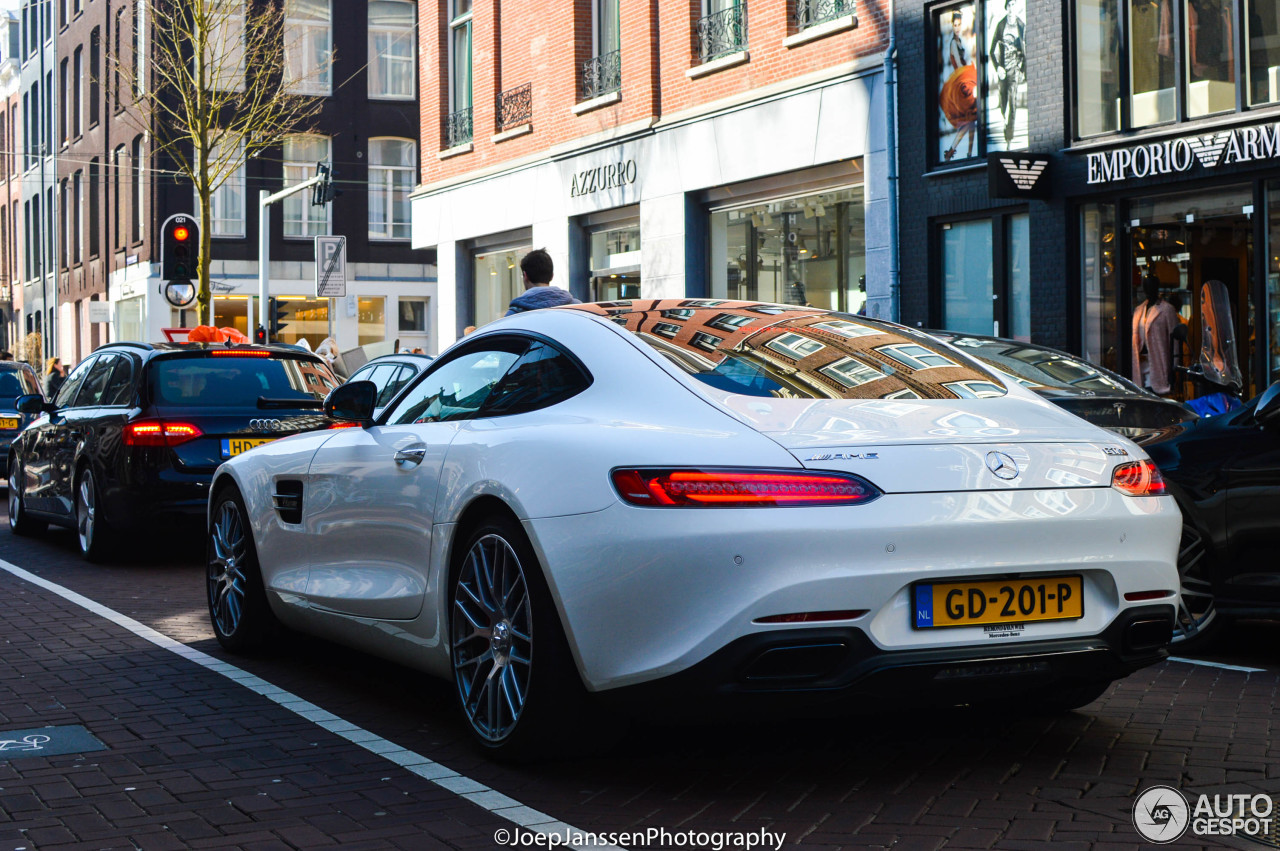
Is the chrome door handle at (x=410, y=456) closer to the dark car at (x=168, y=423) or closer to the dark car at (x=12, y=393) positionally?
the dark car at (x=168, y=423)

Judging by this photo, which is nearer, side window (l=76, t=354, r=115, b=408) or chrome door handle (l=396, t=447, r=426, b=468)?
chrome door handle (l=396, t=447, r=426, b=468)

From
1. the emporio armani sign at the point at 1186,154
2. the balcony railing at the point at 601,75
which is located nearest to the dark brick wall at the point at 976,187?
the emporio armani sign at the point at 1186,154

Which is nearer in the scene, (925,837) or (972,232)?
(925,837)

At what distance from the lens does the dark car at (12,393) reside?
697 inches

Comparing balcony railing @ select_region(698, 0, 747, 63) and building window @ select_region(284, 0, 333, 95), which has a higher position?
building window @ select_region(284, 0, 333, 95)

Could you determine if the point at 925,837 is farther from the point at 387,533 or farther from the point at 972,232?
the point at 972,232

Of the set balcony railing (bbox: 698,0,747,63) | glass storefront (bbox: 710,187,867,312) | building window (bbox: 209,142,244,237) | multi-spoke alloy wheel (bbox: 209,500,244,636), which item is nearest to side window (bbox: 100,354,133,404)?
multi-spoke alloy wheel (bbox: 209,500,244,636)

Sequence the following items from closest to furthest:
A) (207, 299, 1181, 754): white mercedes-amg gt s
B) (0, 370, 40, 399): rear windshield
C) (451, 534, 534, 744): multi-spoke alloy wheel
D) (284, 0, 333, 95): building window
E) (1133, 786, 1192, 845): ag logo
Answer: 1. (1133, 786, 1192, 845): ag logo
2. (207, 299, 1181, 754): white mercedes-amg gt s
3. (451, 534, 534, 744): multi-spoke alloy wheel
4. (0, 370, 40, 399): rear windshield
5. (284, 0, 333, 95): building window

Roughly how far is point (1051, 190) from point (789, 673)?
43.7ft

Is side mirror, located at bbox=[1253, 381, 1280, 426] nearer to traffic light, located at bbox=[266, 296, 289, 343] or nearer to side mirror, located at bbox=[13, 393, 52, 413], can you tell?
side mirror, located at bbox=[13, 393, 52, 413]

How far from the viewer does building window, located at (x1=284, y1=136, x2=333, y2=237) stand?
44031mm

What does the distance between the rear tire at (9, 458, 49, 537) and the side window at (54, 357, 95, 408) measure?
3.07ft

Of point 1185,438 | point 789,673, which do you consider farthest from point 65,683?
point 1185,438

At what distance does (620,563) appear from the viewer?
4.32m
